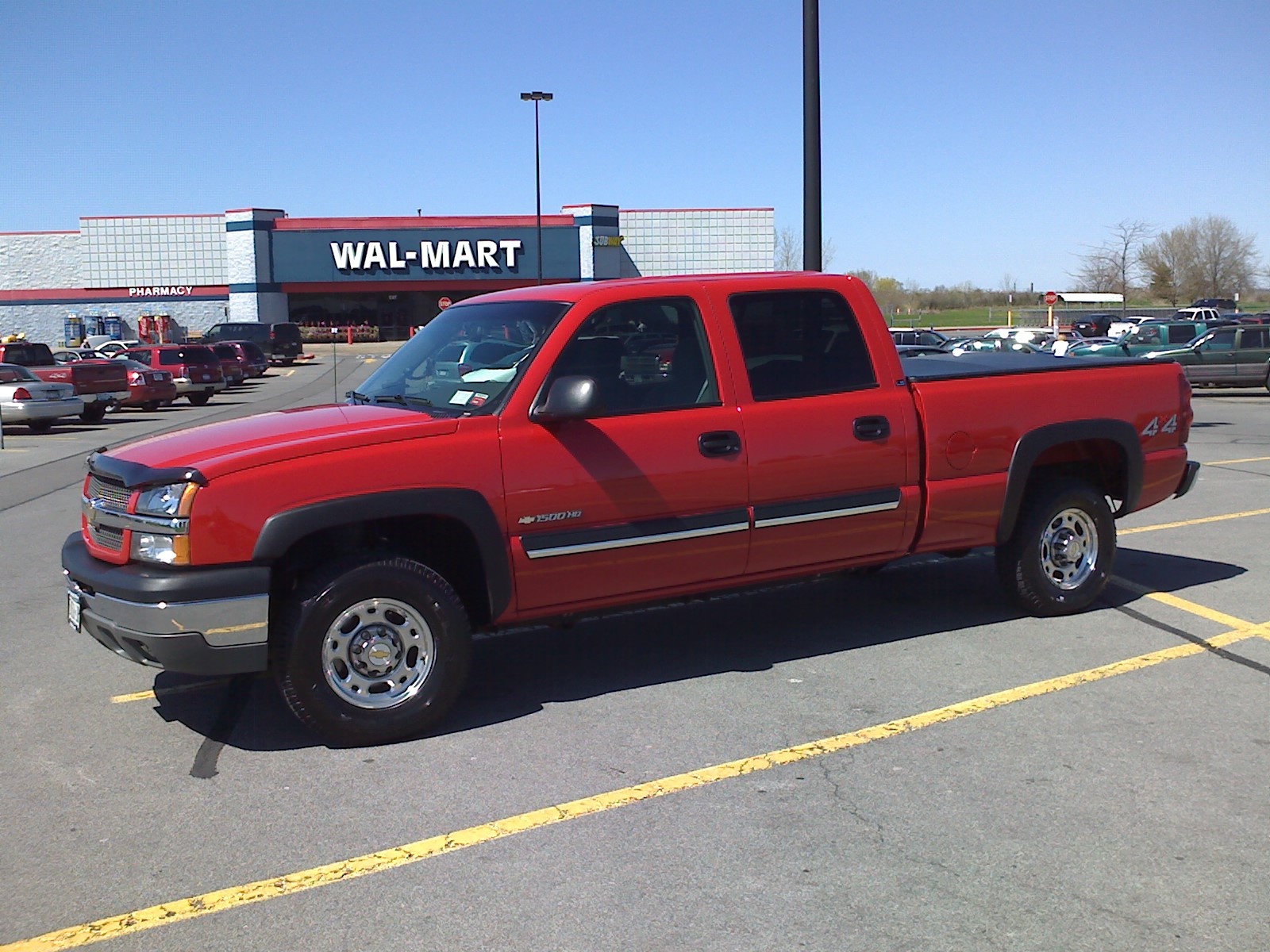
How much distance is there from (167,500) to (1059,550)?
16.0ft

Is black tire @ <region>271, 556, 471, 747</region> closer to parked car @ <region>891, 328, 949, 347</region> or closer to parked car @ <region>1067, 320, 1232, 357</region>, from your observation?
parked car @ <region>1067, 320, 1232, 357</region>

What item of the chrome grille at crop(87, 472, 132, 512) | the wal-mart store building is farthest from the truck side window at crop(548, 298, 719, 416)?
the wal-mart store building

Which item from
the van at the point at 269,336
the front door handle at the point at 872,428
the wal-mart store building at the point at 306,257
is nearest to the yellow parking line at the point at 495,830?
the front door handle at the point at 872,428

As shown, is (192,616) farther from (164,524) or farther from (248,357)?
(248,357)

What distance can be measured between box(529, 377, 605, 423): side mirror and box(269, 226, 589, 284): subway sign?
58.6m

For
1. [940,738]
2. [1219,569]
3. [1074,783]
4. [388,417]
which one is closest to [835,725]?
[940,738]

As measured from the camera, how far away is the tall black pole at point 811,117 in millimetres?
11672

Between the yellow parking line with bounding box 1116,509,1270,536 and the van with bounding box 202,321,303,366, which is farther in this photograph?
the van with bounding box 202,321,303,366

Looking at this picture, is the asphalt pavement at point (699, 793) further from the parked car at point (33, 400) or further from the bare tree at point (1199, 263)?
the bare tree at point (1199, 263)

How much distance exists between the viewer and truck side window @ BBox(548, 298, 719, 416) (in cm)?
566

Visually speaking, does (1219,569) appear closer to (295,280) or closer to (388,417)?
(388,417)

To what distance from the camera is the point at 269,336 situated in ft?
165

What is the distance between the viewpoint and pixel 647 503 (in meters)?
5.58

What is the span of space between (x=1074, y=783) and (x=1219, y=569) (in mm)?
4479
